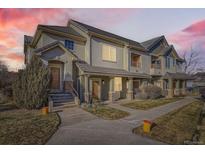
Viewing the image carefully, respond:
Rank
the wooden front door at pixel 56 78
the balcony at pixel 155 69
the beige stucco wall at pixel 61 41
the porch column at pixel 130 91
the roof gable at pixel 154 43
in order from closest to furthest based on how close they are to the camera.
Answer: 1. the beige stucco wall at pixel 61 41
2. the wooden front door at pixel 56 78
3. the porch column at pixel 130 91
4. the balcony at pixel 155 69
5. the roof gable at pixel 154 43

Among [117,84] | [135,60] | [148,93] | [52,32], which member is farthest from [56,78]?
[135,60]

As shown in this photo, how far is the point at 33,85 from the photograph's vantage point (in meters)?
9.50

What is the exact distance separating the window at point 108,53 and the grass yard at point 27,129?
27.5 feet

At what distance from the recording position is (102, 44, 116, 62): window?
589 inches

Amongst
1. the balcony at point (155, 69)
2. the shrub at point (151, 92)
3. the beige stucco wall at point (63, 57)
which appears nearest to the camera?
the beige stucco wall at point (63, 57)

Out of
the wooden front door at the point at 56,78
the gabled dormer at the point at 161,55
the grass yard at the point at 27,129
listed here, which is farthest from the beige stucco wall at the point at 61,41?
the gabled dormer at the point at 161,55

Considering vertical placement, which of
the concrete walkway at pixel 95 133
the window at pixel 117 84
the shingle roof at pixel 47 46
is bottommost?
the concrete walkway at pixel 95 133

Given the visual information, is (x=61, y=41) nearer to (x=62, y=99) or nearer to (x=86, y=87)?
(x=86, y=87)

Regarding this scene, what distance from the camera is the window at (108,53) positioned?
1497 centimetres

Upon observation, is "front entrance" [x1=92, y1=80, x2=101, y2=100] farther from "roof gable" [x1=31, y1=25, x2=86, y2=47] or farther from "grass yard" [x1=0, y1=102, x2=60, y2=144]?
"grass yard" [x1=0, y1=102, x2=60, y2=144]

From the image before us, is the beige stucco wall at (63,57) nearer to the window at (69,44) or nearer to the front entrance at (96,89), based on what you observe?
the window at (69,44)

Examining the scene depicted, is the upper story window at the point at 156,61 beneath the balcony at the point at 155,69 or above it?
above

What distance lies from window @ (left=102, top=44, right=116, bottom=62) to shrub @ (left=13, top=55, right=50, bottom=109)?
6.43 m
